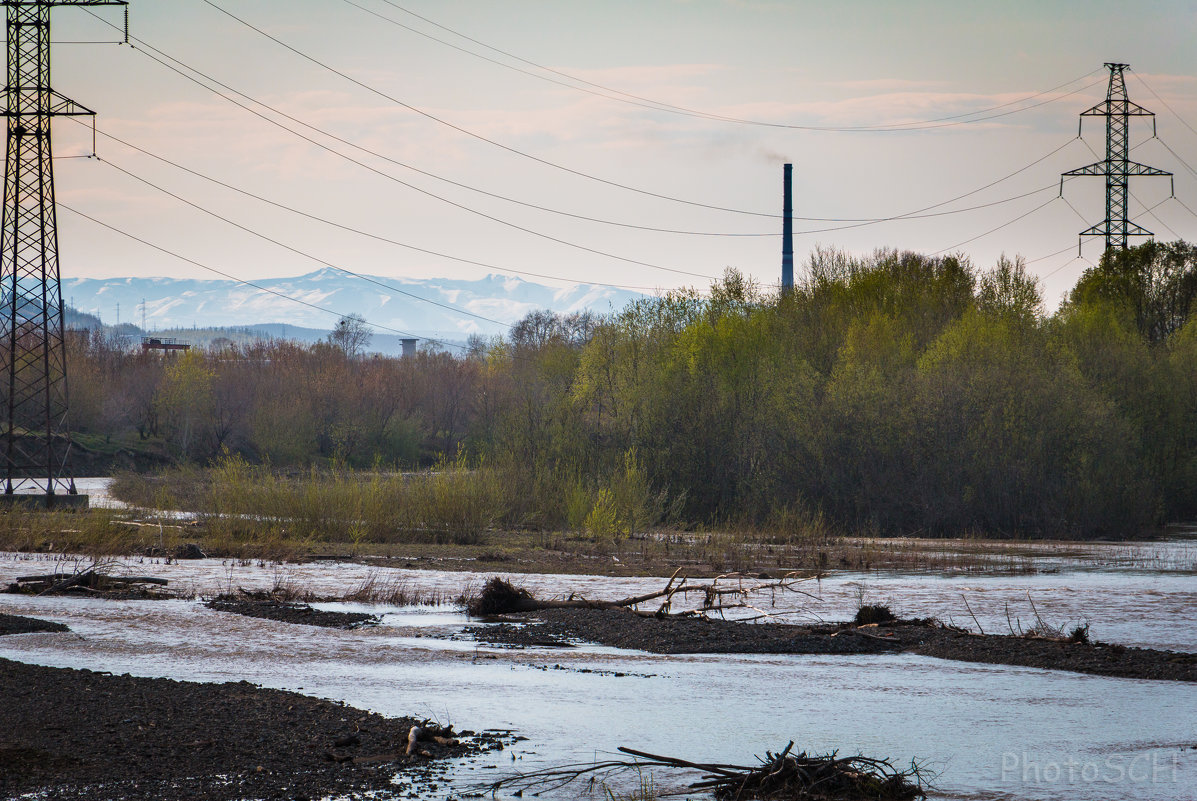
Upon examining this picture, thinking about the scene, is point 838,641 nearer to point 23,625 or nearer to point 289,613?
point 289,613

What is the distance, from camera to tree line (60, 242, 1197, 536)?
34719mm

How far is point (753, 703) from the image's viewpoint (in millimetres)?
11914

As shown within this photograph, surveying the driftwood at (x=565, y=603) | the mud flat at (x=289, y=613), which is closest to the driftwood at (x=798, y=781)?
the driftwood at (x=565, y=603)

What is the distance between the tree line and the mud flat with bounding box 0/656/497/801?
19.6m

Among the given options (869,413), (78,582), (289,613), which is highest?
(869,413)

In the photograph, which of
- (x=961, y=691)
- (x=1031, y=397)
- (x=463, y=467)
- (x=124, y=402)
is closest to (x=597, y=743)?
(x=961, y=691)

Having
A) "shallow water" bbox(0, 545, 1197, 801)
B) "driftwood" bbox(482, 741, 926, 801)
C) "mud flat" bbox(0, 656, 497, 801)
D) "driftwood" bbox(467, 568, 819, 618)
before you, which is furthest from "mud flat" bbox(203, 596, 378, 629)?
"driftwood" bbox(482, 741, 926, 801)

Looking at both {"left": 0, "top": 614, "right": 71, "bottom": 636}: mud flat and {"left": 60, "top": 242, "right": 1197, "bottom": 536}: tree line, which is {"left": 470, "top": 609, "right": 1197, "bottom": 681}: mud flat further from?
{"left": 60, "top": 242, "right": 1197, "bottom": 536}: tree line

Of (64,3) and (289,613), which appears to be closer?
(289,613)

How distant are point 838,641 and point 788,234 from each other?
45.6 m

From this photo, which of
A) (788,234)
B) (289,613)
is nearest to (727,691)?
(289,613)

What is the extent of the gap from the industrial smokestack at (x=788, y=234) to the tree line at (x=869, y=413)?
12838 mm

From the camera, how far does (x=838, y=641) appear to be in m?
15.3

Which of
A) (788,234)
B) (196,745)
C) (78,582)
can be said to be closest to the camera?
(196,745)
